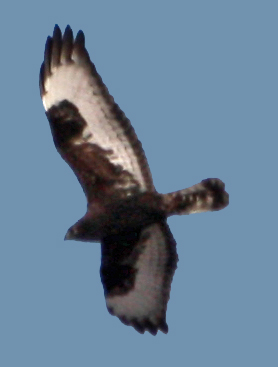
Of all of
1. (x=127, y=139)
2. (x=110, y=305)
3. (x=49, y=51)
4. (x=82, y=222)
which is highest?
(x=49, y=51)

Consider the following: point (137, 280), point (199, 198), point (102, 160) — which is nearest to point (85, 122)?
point (102, 160)

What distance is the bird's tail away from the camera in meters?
11.0

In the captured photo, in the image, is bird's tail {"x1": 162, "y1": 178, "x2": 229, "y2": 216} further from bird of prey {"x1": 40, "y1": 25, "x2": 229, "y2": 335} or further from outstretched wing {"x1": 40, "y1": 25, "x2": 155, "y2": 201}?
outstretched wing {"x1": 40, "y1": 25, "x2": 155, "y2": 201}

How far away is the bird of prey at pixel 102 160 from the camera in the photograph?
1097cm

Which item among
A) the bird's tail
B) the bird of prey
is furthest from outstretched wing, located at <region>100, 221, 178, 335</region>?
the bird's tail

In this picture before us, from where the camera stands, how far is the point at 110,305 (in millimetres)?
11367

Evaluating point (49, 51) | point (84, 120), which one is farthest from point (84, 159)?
point (49, 51)

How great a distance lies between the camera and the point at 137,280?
1141 centimetres

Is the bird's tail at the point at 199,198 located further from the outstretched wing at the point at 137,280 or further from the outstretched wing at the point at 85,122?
the outstretched wing at the point at 137,280

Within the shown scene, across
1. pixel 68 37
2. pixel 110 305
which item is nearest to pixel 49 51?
pixel 68 37

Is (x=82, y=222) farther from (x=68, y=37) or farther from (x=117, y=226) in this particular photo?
(x=68, y=37)

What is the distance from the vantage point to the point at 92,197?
1106cm

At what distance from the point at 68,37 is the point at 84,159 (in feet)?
3.89

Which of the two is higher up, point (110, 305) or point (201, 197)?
point (201, 197)
